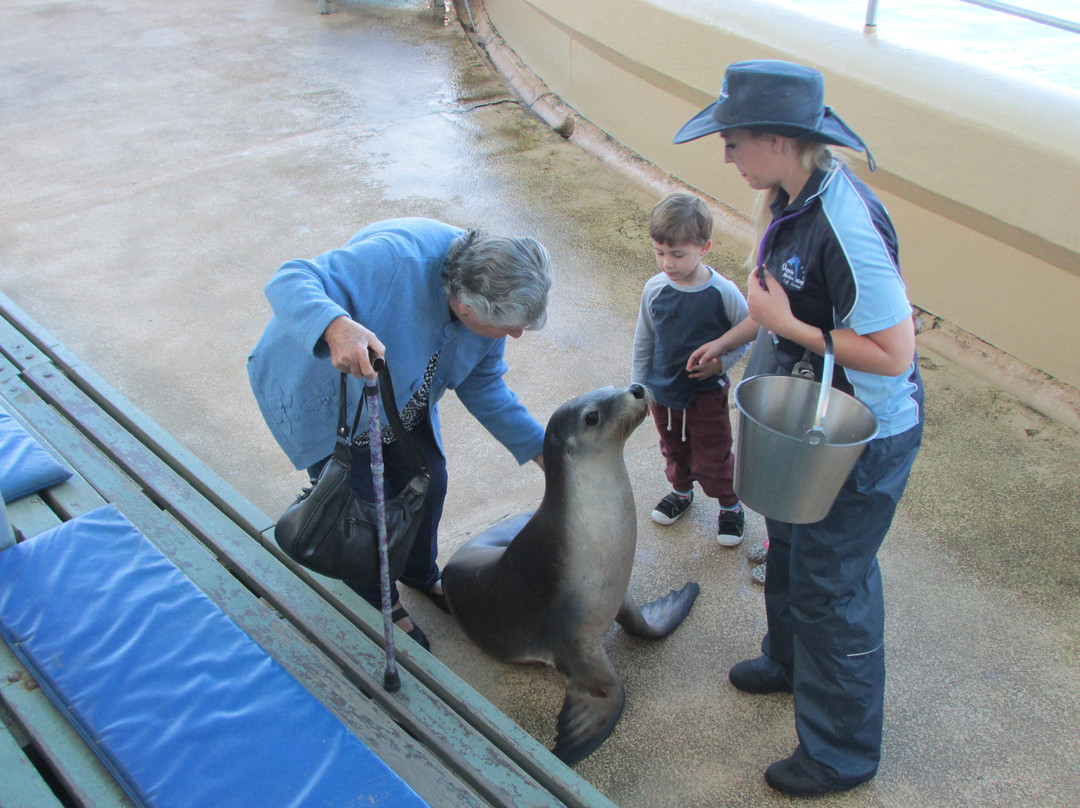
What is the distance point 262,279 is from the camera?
5113 millimetres

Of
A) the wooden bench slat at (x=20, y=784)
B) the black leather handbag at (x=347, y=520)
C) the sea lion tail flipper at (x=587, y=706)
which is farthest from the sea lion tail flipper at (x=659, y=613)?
the wooden bench slat at (x=20, y=784)

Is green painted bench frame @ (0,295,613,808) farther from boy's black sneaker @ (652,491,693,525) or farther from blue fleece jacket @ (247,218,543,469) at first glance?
boy's black sneaker @ (652,491,693,525)

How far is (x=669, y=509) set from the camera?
3391mm

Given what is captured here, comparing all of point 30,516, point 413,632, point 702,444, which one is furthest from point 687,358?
point 30,516

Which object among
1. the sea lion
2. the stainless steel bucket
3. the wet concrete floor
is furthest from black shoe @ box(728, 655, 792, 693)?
the stainless steel bucket

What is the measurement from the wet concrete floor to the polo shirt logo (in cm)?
140

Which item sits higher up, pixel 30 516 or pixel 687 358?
pixel 687 358

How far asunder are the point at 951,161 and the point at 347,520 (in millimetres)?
3359

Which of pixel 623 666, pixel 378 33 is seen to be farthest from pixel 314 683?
pixel 378 33

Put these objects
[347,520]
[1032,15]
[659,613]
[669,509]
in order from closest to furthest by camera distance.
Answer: [347,520], [659,613], [669,509], [1032,15]

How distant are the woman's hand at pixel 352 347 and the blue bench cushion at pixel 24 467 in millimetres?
1509

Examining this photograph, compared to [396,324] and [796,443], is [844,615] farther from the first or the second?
[396,324]

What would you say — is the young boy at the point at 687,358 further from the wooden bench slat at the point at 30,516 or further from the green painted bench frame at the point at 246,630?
the wooden bench slat at the point at 30,516

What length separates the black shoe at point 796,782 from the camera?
2361 mm
